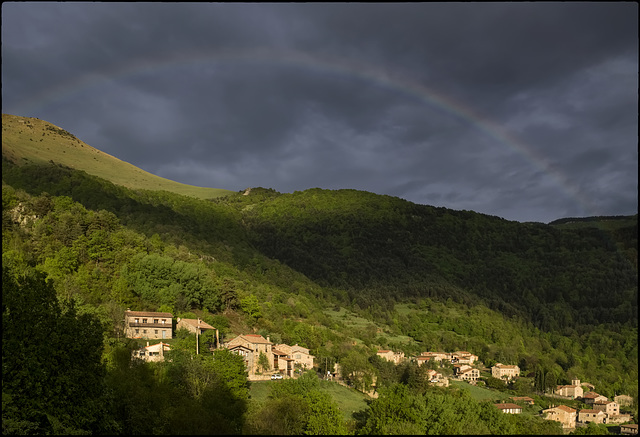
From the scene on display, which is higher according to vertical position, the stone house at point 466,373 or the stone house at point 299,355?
the stone house at point 299,355

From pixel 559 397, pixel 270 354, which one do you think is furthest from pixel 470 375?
pixel 270 354

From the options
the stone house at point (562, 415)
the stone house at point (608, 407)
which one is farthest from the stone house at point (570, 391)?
the stone house at point (562, 415)

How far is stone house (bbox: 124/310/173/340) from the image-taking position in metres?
50.2

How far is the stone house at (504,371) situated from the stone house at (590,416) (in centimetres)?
2142

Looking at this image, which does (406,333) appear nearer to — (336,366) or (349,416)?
(336,366)

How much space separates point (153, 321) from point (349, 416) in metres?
20.5

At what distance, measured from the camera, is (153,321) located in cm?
5197

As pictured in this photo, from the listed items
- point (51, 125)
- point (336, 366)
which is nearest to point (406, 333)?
point (336, 366)

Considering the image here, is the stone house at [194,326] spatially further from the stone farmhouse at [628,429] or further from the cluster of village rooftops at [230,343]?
the stone farmhouse at [628,429]

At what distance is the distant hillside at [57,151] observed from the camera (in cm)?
14225

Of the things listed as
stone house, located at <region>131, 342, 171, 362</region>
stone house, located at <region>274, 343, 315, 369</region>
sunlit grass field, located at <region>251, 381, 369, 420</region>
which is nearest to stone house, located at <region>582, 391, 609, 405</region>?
sunlit grass field, located at <region>251, 381, 369, 420</region>

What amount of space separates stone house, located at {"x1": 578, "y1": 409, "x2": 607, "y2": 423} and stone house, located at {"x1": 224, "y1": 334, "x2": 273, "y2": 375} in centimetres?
4752

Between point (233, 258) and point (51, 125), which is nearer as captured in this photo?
point (233, 258)

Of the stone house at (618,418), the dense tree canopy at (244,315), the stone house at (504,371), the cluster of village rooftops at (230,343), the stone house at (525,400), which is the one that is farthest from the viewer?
the stone house at (504,371)
